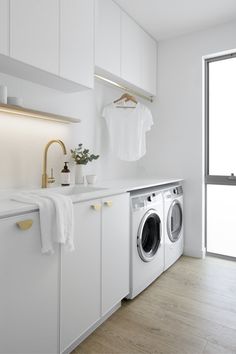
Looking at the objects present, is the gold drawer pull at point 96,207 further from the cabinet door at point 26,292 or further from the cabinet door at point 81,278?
the cabinet door at point 26,292

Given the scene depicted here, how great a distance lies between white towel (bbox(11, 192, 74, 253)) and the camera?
122 centimetres

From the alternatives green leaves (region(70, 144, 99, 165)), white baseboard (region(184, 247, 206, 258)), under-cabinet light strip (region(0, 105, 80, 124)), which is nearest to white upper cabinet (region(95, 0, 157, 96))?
under-cabinet light strip (region(0, 105, 80, 124))

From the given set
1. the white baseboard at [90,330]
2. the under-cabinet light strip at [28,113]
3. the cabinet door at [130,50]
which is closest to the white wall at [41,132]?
the under-cabinet light strip at [28,113]

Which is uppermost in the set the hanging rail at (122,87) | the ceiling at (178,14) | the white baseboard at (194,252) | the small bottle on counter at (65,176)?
the ceiling at (178,14)

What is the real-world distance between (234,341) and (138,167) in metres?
2.24

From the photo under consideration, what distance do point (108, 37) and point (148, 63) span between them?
2.81 feet

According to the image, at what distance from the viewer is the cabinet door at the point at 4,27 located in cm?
136

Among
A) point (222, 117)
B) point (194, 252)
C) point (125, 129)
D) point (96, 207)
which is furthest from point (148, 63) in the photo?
point (194, 252)

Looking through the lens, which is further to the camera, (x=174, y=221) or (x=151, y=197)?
(x=174, y=221)

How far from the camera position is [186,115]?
3.09m

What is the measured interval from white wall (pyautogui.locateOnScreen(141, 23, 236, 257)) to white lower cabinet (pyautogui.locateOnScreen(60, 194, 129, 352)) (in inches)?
55.5

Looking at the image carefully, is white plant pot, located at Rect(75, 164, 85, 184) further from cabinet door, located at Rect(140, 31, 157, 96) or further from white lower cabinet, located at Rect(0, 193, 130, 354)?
cabinet door, located at Rect(140, 31, 157, 96)

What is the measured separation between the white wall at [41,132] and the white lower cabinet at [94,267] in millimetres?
677

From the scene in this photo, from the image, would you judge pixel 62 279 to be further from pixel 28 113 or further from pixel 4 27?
pixel 4 27
